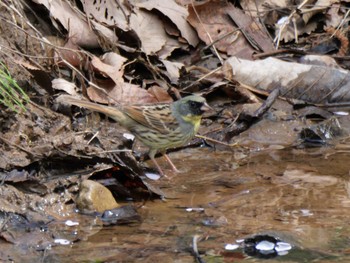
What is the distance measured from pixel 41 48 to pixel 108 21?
35.4 inches

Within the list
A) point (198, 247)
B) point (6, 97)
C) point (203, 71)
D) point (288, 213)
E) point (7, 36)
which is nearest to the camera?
point (198, 247)

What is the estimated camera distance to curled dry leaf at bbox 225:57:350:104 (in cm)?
827

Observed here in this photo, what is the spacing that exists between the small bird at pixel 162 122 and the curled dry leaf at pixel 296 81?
3.62 feet

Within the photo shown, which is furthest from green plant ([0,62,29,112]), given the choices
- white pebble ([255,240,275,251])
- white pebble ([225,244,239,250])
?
white pebble ([255,240,275,251])

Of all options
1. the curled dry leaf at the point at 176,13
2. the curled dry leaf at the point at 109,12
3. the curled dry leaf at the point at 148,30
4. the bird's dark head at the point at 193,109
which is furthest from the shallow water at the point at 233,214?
the curled dry leaf at the point at 176,13

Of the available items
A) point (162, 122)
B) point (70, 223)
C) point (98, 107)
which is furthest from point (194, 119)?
point (70, 223)

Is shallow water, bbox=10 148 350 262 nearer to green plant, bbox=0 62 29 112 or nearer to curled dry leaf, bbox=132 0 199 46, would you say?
green plant, bbox=0 62 29 112

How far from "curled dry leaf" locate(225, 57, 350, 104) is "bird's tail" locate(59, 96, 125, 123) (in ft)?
4.83

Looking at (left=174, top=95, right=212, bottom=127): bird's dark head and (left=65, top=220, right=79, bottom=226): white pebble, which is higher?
(left=174, top=95, right=212, bottom=127): bird's dark head

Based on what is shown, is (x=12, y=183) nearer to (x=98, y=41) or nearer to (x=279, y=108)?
(x=98, y=41)

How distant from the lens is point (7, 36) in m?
7.26

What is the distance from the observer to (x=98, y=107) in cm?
700

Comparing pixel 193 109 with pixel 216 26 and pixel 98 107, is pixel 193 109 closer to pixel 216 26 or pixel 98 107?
pixel 98 107

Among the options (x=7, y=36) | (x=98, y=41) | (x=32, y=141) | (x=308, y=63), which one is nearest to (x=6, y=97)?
(x=32, y=141)
